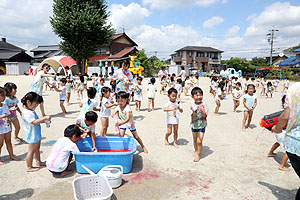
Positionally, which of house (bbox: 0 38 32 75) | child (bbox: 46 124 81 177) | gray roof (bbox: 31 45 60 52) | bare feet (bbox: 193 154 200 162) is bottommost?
bare feet (bbox: 193 154 200 162)

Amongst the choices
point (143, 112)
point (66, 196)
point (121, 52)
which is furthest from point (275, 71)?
point (66, 196)

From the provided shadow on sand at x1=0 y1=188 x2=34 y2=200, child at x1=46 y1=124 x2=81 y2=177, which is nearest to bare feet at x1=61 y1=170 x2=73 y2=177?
child at x1=46 y1=124 x2=81 y2=177

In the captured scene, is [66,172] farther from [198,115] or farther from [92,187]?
[198,115]

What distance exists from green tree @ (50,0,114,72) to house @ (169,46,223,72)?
2889cm

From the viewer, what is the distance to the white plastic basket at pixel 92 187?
9.95 ft

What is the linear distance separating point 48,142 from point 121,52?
3402cm

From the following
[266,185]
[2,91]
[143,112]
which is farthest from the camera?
[143,112]

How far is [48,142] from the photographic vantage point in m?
5.32

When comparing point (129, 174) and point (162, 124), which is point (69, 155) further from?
point (162, 124)

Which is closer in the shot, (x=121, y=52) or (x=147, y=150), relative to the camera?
(x=147, y=150)

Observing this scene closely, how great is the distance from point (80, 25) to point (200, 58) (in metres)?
35.1

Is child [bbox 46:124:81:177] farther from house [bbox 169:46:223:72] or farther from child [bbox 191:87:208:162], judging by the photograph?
house [bbox 169:46:223:72]

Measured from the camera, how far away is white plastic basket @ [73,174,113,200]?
9.95 ft

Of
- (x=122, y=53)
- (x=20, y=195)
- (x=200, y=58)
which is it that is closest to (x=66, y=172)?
(x=20, y=195)
